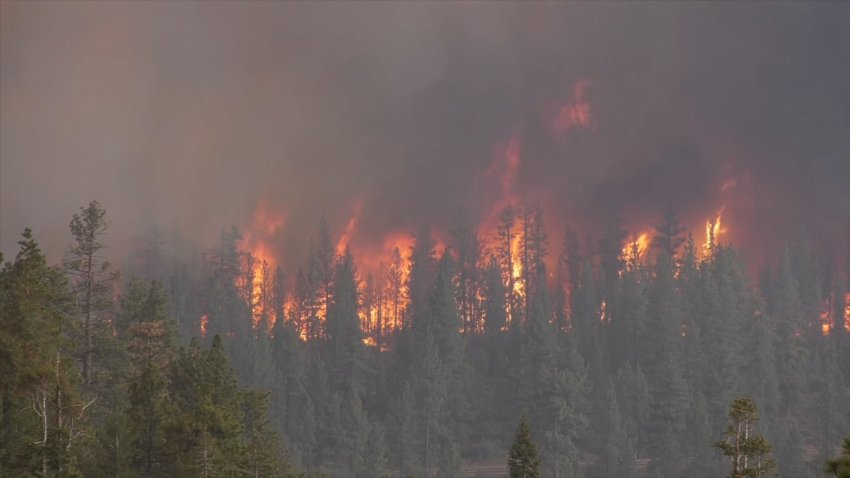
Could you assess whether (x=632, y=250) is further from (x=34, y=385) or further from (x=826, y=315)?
(x=34, y=385)

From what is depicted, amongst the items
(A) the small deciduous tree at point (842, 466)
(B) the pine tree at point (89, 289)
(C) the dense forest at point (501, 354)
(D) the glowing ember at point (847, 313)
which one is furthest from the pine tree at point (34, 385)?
(D) the glowing ember at point (847, 313)

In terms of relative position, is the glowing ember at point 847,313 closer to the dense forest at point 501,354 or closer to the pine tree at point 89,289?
the dense forest at point 501,354

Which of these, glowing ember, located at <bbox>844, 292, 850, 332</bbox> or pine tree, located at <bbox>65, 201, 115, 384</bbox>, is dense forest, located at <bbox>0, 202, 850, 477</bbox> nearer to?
pine tree, located at <bbox>65, 201, 115, 384</bbox>

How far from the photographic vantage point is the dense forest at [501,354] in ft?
338

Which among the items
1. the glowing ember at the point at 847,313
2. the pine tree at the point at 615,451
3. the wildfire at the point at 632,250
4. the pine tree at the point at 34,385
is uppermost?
the wildfire at the point at 632,250

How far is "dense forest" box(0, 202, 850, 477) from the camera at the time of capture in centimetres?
10300

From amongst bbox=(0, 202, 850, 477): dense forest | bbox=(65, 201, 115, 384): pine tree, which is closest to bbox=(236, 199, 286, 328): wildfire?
bbox=(0, 202, 850, 477): dense forest

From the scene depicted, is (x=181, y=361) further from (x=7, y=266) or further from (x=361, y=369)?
(x=361, y=369)

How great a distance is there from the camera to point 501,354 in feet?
470

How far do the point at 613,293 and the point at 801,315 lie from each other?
2829 cm

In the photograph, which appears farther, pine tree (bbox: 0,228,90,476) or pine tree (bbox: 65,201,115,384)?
pine tree (bbox: 65,201,115,384)

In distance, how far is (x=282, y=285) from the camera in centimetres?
17350

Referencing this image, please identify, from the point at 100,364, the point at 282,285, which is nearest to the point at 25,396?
the point at 100,364

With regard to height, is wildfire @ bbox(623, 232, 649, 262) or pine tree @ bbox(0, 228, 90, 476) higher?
wildfire @ bbox(623, 232, 649, 262)
